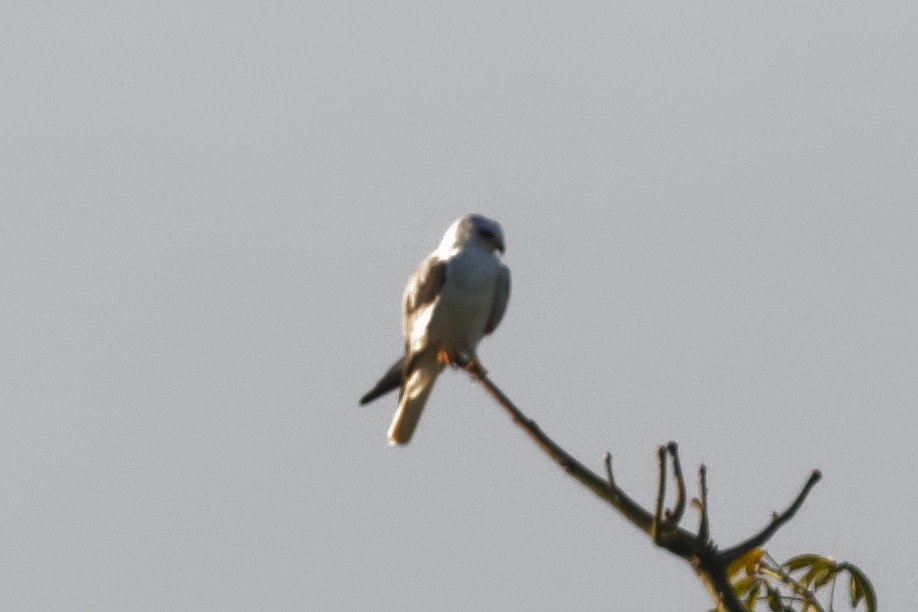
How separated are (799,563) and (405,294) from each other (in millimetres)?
5637

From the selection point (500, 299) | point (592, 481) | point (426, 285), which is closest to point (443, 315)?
point (426, 285)

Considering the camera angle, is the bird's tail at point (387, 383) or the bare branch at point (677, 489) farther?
the bird's tail at point (387, 383)

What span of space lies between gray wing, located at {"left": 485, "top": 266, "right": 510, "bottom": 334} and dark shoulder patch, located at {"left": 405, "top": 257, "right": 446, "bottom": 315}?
36 centimetres

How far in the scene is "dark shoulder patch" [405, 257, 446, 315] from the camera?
32.9ft

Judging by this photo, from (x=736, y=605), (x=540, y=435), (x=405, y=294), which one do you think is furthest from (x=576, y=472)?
(x=405, y=294)

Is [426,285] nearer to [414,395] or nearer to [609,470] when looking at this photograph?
[414,395]

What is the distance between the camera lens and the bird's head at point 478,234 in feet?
34.7

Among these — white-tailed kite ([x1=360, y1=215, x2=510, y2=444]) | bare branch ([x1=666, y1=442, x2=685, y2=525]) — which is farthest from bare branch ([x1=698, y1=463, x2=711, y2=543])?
white-tailed kite ([x1=360, y1=215, x2=510, y2=444])

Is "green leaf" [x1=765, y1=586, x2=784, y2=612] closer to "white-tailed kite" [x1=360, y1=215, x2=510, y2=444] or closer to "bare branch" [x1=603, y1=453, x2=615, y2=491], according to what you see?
"bare branch" [x1=603, y1=453, x2=615, y2=491]

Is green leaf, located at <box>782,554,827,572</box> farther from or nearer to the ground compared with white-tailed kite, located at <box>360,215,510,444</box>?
nearer to the ground

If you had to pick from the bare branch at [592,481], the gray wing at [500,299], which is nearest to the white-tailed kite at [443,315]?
the gray wing at [500,299]

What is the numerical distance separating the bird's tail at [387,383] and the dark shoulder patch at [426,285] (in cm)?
37

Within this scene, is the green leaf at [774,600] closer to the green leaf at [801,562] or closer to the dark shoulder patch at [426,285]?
the green leaf at [801,562]

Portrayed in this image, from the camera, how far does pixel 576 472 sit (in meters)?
5.12
